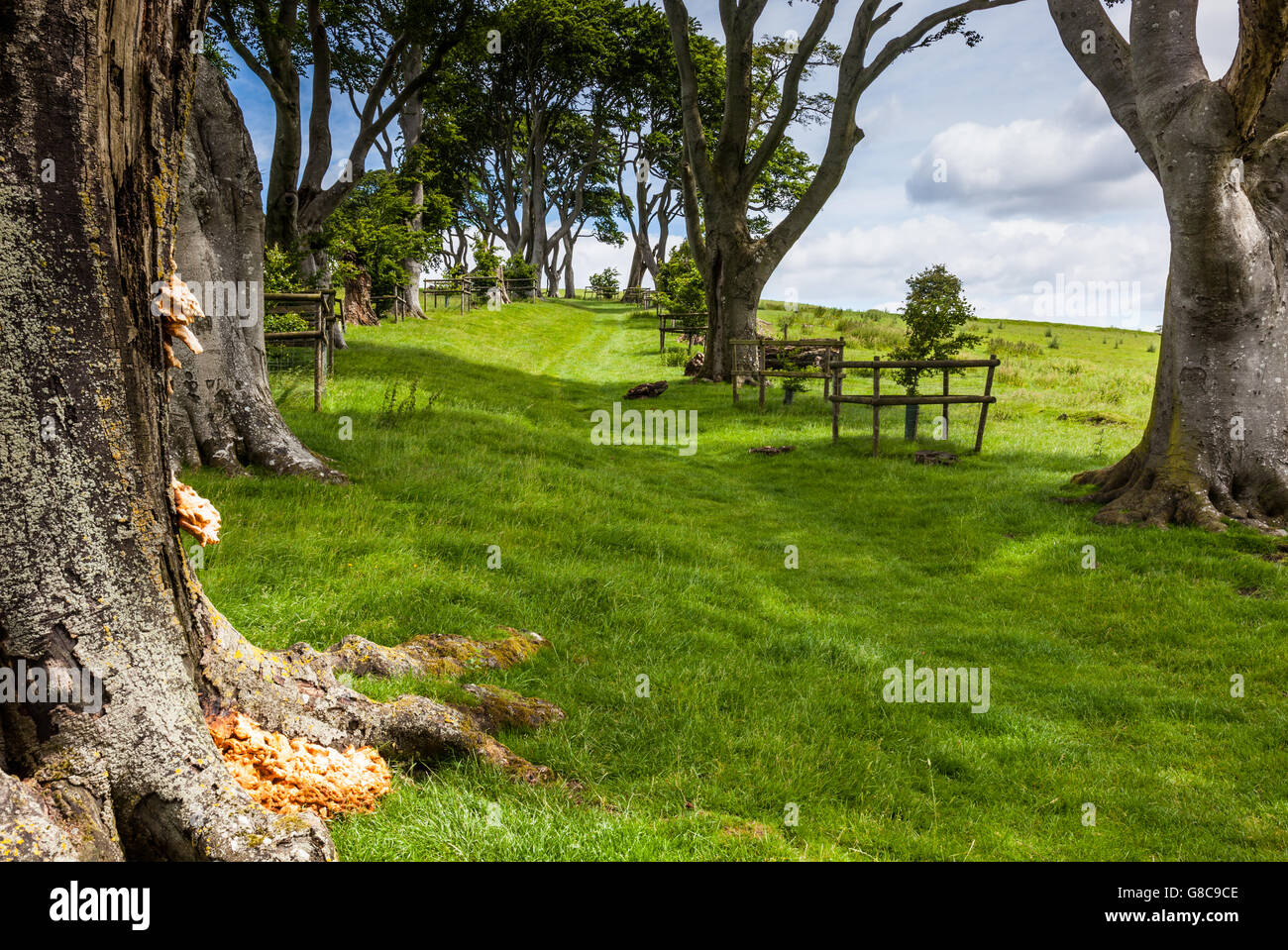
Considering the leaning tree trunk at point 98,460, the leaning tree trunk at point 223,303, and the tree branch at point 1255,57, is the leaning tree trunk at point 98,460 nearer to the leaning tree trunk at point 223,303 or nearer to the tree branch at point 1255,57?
the leaning tree trunk at point 223,303

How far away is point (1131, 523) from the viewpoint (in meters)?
8.91

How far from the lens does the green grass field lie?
3668mm

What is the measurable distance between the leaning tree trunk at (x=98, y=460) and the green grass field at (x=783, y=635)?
770mm

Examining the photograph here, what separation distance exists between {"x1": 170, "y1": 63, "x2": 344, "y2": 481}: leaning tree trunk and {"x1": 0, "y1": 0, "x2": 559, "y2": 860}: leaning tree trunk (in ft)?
16.8

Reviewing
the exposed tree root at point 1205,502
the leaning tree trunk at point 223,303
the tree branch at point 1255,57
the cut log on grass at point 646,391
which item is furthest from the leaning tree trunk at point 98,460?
the cut log on grass at point 646,391

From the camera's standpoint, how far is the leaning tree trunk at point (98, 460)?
2.35 m

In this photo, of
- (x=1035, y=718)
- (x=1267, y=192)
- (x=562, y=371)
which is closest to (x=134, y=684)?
(x=1035, y=718)

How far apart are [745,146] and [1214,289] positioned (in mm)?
13330

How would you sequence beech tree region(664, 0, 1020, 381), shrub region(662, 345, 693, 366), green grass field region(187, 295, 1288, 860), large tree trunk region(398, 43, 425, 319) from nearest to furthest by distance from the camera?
green grass field region(187, 295, 1288, 860)
beech tree region(664, 0, 1020, 381)
shrub region(662, 345, 693, 366)
large tree trunk region(398, 43, 425, 319)

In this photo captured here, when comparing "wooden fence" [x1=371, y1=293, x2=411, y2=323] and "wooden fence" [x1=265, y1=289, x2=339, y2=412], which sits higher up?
"wooden fence" [x1=371, y1=293, x2=411, y2=323]

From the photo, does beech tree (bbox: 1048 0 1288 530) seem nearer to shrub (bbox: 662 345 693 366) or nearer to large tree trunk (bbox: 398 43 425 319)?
shrub (bbox: 662 345 693 366)

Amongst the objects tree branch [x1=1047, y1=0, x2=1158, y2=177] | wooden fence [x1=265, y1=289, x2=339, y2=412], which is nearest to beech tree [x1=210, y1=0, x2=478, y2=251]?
wooden fence [x1=265, y1=289, x2=339, y2=412]

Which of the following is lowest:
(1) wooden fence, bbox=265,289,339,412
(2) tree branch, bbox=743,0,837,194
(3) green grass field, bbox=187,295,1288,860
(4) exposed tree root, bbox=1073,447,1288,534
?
(3) green grass field, bbox=187,295,1288,860
